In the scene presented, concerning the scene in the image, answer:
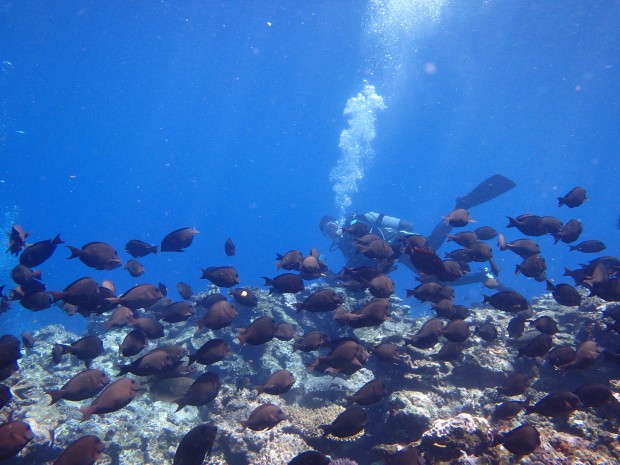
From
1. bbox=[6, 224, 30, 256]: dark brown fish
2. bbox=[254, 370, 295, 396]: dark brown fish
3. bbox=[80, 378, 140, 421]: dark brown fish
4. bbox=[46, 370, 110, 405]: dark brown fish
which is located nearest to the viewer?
bbox=[80, 378, 140, 421]: dark brown fish

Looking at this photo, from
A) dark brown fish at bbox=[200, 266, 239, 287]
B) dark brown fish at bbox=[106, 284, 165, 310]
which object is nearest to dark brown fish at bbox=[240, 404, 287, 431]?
dark brown fish at bbox=[200, 266, 239, 287]

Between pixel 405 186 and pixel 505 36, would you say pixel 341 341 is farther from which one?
pixel 405 186

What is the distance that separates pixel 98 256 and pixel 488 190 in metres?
15.7

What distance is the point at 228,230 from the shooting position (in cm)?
15212

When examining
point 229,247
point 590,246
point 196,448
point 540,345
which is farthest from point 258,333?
point 590,246

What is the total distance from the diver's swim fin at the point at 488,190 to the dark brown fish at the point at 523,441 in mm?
12602

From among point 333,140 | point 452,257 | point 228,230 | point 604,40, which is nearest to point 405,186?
point 333,140

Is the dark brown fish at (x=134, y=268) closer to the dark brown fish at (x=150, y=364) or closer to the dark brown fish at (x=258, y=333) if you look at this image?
the dark brown fish at (x=150, y=364)

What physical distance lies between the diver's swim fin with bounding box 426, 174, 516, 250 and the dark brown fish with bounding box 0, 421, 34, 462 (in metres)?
14.1

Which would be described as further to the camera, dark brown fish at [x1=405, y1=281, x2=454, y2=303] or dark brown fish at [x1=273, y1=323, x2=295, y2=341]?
dark brown fish at [x1=273, y1=323, x2=295, y2=341]

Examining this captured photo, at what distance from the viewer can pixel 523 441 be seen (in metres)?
3.96

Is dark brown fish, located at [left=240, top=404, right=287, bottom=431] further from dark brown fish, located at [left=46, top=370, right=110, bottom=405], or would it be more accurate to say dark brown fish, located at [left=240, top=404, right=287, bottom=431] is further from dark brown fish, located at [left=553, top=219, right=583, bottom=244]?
dark brown fish, located at [left=553, top=219, right=583, bottom=244]

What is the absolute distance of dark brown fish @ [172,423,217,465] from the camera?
11.6 ft

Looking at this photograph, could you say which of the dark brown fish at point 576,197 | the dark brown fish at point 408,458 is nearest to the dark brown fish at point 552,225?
the dark brown fish at point 576,197
